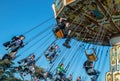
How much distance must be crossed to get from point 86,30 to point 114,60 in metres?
2.31

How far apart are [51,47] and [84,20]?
88.3 inches

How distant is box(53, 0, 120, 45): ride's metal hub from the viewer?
14.2 meters

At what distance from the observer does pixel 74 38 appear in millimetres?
17312

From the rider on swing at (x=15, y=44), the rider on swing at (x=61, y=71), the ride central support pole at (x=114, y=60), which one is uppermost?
the rider on swing at (x=15, y=44)

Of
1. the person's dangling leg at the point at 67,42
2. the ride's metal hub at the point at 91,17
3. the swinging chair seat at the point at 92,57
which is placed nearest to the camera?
the ride's metal hub at the point at 91,17

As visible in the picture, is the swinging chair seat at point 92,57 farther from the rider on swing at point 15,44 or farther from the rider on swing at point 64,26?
the rider on swing at point 15,44

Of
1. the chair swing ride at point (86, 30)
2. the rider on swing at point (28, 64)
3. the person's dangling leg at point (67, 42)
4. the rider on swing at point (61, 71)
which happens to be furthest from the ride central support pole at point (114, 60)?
the rider on swing at point (28, 64)

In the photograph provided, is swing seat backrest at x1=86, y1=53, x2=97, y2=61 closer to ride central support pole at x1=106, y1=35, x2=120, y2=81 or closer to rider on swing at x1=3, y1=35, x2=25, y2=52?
ride central support pole at x1=106, y1=35, x2=120, y2=81

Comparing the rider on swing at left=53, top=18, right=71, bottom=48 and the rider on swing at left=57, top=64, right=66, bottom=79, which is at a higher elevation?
the rider on swing at left=53, top=18, right=71, bottom=48

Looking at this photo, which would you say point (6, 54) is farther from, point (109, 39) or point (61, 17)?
point (109, 39)

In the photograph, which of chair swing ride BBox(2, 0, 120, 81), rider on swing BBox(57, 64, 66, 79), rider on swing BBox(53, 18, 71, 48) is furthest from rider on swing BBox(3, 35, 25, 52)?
rider on swing BBox(57, 64, 66, 79)

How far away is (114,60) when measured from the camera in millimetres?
15195

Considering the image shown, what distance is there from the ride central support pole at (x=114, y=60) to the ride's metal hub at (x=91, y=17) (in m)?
0.40

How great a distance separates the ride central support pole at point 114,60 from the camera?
46.7ft
